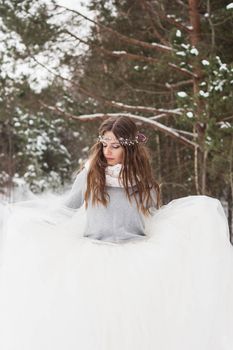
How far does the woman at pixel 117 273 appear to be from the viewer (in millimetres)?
2861

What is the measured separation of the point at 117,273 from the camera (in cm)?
298

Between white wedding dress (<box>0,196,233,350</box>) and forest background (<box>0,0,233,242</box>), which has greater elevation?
forest background (<box>0,0,233,242</box>)

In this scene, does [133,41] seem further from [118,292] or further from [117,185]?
[118,292]

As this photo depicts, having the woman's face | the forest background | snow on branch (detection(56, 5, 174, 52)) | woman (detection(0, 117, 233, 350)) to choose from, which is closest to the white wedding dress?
woman (detection(0, 117, 233, 350))

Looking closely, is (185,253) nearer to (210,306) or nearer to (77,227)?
(210,306)

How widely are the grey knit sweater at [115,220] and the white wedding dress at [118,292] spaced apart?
10 centimetres

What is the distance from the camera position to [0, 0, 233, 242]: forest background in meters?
7.90

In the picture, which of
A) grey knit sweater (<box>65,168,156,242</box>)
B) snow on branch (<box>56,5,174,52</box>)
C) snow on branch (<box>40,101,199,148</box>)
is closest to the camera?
grey knit sweater (<box>65,168,156,242</box>)

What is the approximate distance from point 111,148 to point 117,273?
804 millimetres

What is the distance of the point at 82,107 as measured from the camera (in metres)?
11.4

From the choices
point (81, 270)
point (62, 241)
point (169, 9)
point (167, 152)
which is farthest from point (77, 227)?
point (167, 152)

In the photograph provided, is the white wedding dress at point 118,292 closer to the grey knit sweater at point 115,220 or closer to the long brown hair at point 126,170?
the grey knit sweater at point 115,220

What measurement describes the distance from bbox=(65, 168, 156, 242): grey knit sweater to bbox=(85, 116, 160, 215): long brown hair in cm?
4

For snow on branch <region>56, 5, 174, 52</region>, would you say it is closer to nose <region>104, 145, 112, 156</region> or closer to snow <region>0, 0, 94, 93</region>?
snow <region>0, 0, 94, 93</region>
